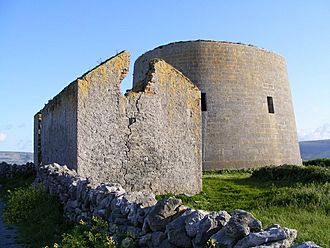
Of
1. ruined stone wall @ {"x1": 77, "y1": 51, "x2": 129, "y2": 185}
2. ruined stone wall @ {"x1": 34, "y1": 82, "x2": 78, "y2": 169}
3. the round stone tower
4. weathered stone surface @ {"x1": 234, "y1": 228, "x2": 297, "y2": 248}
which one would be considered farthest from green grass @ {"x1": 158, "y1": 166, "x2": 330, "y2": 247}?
ruined stone wall @ {"x1": 34, "y1": 82, "x2": 78, "y2": 169}

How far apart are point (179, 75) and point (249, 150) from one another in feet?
29.8

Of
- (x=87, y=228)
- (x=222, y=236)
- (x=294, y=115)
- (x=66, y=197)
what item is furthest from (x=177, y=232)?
(x=294, y=115)

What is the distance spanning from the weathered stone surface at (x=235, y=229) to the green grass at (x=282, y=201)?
5.46ft

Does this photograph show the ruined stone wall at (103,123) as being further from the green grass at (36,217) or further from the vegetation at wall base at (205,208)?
the vegetation at wall base at (205,208)

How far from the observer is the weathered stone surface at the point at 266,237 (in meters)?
3.04

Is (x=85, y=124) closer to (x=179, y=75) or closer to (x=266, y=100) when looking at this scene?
(x=179, y=75)

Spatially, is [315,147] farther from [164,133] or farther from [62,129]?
[62,129]

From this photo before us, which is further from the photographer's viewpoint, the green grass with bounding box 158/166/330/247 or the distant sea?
the distant sea

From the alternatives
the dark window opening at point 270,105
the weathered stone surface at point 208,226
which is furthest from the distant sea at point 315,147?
the weathered stone surface at point 208,226

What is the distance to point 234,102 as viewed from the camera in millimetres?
19891

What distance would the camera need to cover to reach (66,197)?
781 cm

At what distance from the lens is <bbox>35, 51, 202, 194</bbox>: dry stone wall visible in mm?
9953

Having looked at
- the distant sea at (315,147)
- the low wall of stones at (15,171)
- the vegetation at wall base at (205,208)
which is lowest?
the vegetation at wall base at (205,208)

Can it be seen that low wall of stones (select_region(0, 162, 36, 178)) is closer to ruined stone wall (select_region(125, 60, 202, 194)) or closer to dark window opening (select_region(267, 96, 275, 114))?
ruined stone wall (select_region(125, 60, 202, 194))
